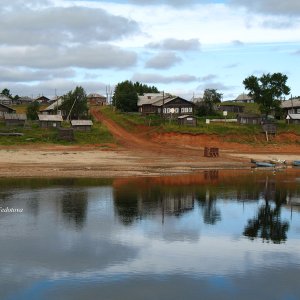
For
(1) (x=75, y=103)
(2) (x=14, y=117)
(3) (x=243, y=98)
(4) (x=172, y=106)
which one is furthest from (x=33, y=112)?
(3) (x=243, y=98)

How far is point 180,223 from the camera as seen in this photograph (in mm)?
31625

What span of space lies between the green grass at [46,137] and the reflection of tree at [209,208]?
35.5 metres

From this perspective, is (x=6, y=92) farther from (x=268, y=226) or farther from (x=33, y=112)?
(x=268, y=226)

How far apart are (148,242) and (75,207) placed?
A: 985cm

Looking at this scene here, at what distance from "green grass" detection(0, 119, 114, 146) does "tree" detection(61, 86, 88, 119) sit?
10.3 meters

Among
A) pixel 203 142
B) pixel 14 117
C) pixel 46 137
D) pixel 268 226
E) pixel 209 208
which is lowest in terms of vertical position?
pixel 268 226

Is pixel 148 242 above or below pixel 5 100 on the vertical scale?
below

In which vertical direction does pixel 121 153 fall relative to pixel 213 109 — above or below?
below

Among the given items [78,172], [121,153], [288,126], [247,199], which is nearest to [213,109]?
Result: [288,126]

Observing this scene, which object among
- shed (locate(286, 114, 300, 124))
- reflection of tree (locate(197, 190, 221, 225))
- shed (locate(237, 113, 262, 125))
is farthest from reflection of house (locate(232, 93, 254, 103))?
reflection of tree (locate(197, 190, 221, 225))

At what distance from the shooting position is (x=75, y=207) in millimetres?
35156

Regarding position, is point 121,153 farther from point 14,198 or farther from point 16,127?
point 14,198

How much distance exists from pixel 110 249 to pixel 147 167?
1300 inches

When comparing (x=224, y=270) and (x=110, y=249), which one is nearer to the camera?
(x=224, y=270)
